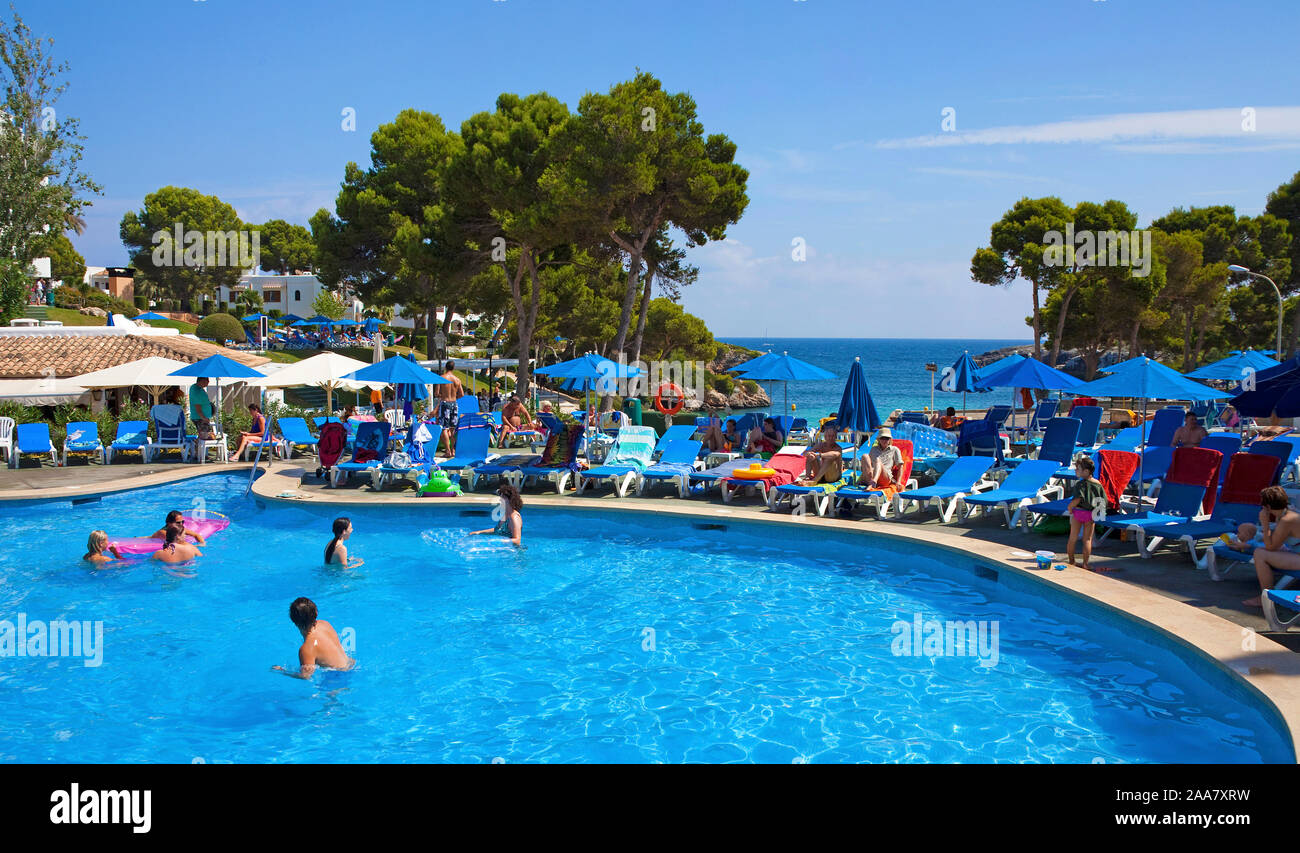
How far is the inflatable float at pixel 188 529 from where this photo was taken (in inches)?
386

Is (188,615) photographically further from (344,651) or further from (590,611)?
(590,611)

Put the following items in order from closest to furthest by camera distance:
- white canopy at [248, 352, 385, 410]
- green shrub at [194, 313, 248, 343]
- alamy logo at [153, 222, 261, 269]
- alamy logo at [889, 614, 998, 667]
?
alamy logo at [889, 614, 998, 667] < white canopy at [248, 352, 385, 410] < green shrub at [194, 313, 248, 343] < alamy logo at [153, 222, 261, 269]

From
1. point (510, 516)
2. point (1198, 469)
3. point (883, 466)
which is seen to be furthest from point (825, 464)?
point (1198, 469)

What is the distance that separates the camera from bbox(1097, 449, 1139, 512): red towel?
959 centimetres

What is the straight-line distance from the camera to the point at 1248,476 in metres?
8.48

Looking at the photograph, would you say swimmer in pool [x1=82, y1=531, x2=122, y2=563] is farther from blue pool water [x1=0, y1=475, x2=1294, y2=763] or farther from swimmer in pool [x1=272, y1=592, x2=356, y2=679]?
swimmer in pool [x1=272, y1=592, x2=356, y2=679]

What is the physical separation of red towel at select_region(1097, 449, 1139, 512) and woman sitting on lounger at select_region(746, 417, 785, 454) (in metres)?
5.44

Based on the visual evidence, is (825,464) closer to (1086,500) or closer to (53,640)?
(1086,500)

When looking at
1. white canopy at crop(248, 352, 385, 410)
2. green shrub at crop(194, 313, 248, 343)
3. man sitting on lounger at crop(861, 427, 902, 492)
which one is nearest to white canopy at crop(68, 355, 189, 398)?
white canopy at crop(248, 352, 385, 410)

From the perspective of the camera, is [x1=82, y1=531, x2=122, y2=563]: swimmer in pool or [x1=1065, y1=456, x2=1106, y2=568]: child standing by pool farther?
[x1=82, y1=531, x2=122, y2=563]: swimmer in pool

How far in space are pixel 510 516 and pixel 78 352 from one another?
1533cm

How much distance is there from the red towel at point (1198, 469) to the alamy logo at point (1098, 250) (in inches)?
1118
